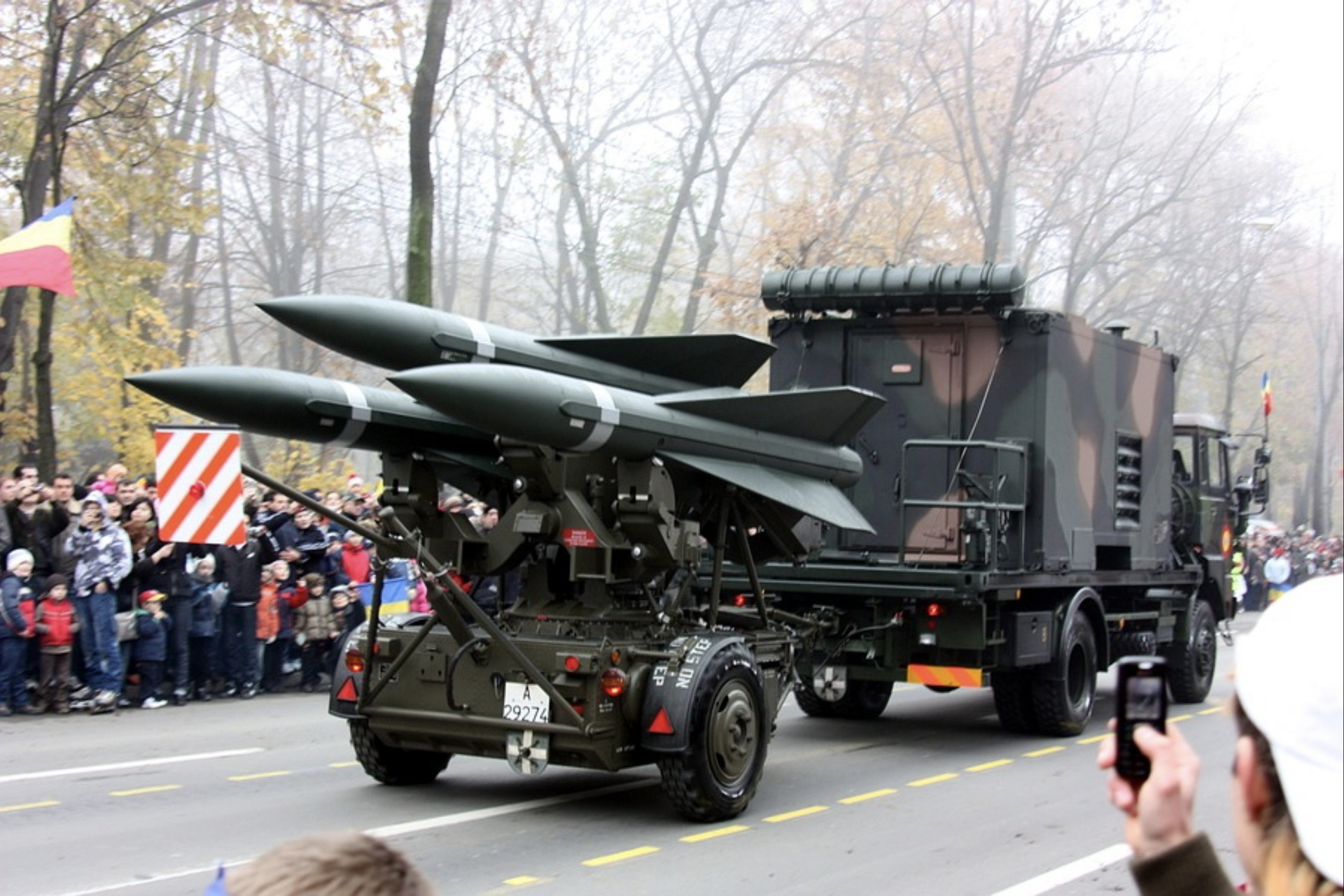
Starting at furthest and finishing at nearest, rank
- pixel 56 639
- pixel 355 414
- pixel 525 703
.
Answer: pixel 56 639 < pixel 355 414 < pixel 525 703

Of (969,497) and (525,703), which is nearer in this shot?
(525,703)

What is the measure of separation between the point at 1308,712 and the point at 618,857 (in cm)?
677

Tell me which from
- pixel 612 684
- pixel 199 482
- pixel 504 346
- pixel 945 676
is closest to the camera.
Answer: pixel 199 482

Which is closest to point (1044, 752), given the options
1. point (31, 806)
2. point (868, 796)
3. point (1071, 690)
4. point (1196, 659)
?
point (1071, 690)

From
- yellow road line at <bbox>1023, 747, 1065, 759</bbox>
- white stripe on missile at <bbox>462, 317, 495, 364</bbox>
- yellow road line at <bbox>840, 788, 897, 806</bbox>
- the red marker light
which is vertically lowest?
yellow road line at <bbox>840, 788, 897, 806</bbox>

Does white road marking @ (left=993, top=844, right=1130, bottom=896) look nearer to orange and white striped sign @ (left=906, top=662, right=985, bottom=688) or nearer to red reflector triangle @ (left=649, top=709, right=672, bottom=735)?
red reflector triangle @ (left=649, top=709, right=672, bottom=735)

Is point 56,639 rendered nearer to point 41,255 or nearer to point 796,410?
point 41,255

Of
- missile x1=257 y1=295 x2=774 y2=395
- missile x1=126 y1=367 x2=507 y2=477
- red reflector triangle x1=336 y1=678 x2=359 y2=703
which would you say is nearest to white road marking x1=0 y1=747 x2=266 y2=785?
red reflector triangle x1=336 y1=678 x2=359 y2=703

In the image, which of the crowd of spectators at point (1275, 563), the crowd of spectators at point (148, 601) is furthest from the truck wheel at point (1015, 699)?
the crowd of spectators at point (1275, 563)

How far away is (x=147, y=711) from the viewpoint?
13789 mm

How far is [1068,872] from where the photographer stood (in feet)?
26.8

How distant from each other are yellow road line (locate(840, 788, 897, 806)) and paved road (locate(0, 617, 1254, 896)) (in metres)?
0.02

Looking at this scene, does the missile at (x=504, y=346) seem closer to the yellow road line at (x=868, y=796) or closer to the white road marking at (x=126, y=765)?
the yellow road line at (x=868, y=796)

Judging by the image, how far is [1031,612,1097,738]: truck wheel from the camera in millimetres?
12625
